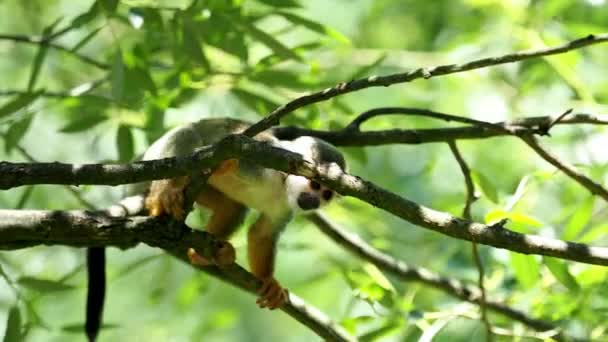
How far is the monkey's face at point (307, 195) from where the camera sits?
3.83 m

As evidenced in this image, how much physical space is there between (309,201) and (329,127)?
43 centimetres

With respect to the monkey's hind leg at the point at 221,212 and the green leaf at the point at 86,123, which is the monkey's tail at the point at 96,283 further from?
the monkey's hind leg at the point at 221,212

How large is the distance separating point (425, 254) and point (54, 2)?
3.34 meters

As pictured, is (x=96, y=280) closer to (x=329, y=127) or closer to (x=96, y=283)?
(x=96, y=283)

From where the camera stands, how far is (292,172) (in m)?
2.60

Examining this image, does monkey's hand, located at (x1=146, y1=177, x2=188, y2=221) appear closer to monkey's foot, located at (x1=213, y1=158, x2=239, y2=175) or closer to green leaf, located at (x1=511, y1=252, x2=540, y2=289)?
monkey's foot, located at (x1=213, y1=158, x2=239, y2=175)

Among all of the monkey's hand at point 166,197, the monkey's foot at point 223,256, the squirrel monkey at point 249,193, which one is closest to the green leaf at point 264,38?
the squirrel monkey at point 249,193

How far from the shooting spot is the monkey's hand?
343 centimetres

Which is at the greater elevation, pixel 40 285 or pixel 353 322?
pixel 353 322

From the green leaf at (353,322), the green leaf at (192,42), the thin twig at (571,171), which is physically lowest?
the green leaf at (353,322)

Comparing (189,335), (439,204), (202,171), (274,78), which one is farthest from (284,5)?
(189,335)

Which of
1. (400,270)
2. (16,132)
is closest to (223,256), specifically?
(16,132)

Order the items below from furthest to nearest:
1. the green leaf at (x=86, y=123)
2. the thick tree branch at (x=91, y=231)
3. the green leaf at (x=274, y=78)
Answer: the green leaf at (x=86, y=123) → the green leaf at (x=274, y=78) → the thick tree branch at (x=91, y=231)

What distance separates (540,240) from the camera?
8.04 feet
